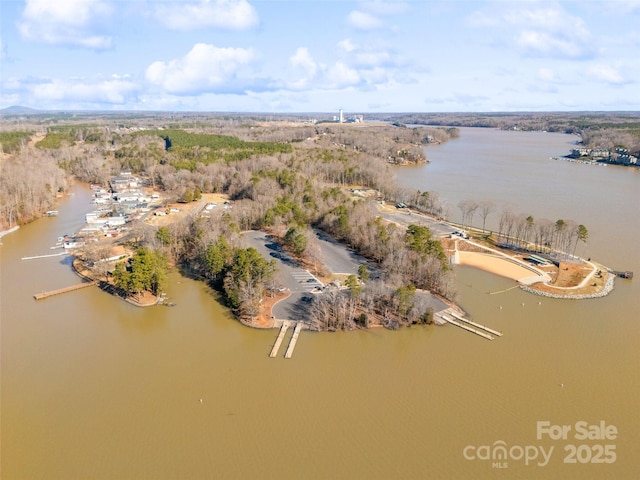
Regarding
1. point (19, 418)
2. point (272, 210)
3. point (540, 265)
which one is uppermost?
point (272, 210)

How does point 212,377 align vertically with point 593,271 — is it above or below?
below

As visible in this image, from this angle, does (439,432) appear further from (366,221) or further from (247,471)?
(366,221)

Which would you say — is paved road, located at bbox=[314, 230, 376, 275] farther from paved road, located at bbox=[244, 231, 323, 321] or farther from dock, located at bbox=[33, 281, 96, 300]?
dock, located at bbox=[33, 281, 96, 300]

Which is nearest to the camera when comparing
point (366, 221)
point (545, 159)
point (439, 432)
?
point (439, 432)

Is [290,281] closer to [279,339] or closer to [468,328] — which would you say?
[279,339]

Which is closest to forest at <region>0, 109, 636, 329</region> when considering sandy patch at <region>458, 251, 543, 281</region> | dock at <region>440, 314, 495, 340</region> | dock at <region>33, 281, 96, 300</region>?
dock at <region>440, 314, 495, 340</region>

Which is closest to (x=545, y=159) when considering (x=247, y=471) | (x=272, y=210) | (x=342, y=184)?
(x=342, y=184)

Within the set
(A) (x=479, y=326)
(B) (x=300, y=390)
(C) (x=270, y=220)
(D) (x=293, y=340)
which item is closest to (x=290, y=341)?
(D) (x=293, y=340)

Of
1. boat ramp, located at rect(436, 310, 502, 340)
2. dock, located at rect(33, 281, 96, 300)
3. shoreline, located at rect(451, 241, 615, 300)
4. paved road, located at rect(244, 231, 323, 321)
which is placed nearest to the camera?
boat ramp, located at rect(436, 310, 502, 340)

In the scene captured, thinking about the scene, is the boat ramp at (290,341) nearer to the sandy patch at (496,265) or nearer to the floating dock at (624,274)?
the sandy patch at (496,265)
